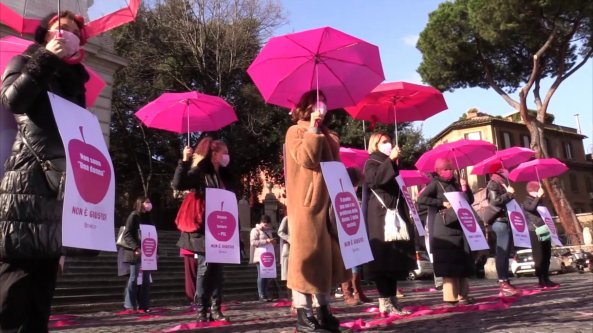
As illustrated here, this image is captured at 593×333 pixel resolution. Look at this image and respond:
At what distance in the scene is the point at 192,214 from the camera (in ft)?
20.2

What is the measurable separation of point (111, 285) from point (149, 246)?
3569 millimetres

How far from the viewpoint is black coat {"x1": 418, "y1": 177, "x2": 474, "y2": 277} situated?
263 inches

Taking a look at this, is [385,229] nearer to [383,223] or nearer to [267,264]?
[383,223]

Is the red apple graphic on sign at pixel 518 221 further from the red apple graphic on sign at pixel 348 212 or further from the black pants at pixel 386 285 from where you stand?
the red apple graphic on sign at pixel 348 212

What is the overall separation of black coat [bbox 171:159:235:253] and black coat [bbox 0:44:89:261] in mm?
3074

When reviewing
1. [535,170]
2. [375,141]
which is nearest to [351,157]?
[535,170]

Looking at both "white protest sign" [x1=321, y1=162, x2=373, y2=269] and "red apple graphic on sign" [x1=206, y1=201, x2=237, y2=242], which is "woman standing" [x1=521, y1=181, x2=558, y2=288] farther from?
"white protest sign" [x1=321, y1=162, x2=373, y2=269]

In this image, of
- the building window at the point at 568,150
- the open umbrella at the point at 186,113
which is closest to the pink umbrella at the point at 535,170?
the open umbrella at the point at 186,113

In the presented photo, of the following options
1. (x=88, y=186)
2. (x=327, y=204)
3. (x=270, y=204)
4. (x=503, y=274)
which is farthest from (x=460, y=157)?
(x=270, y=204)

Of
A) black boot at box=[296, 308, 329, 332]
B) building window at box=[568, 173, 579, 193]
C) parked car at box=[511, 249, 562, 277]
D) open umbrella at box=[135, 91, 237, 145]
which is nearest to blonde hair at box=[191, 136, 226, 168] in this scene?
open umbrella at box=[135, 91, 237, 145]

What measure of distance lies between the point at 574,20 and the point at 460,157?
813 inches

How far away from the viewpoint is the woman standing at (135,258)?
9.51m

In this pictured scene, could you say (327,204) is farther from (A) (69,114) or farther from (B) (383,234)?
(A) (69,114)

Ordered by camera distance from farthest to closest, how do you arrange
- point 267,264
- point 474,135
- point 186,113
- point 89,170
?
point 474,135
point 267,264
point 186,113
point 89,170
